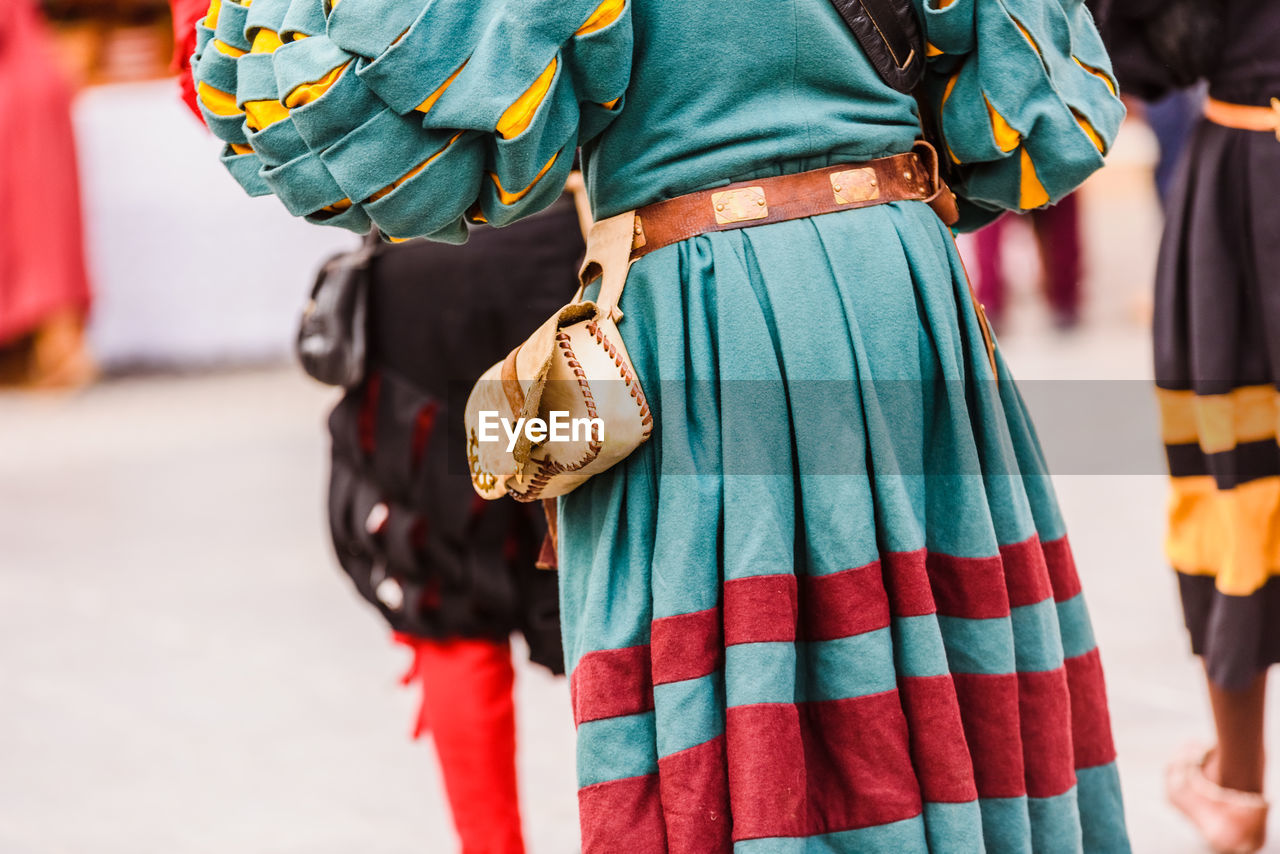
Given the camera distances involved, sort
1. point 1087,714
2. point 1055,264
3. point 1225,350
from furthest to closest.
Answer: point 1055,264, point 1225,350, point 1087,714

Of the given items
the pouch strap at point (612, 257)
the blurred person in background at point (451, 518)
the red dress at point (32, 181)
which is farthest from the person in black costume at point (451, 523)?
the red dress at point (32, 181)

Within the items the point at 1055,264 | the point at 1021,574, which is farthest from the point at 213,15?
the point at 1055,264

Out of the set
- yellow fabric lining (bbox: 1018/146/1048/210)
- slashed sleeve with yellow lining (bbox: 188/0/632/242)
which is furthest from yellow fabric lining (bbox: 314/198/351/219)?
yellow fabric lining (bbox: 1018/146/1048/210)

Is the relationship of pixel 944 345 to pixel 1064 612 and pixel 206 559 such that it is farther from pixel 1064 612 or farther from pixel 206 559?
pixel 206 559

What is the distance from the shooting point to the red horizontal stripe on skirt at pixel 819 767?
1266mm

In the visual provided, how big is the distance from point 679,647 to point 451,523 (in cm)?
74

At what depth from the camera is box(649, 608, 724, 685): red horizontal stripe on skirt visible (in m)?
1.28

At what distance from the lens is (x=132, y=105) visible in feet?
23.8

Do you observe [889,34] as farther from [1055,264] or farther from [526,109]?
[1055,264]

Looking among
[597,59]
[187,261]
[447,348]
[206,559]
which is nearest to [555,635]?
[447,348]

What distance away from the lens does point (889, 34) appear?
53.9 inches

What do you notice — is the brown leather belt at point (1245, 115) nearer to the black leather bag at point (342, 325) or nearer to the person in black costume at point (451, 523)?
the person in black costume at point (451, 523)

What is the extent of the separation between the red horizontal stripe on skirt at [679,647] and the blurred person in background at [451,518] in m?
0.68

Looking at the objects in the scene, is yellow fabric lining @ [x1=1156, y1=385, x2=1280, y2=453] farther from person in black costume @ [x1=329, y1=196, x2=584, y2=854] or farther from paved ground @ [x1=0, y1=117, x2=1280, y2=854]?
person in black costume @ [x1=329, y1=196, x2=584, y2=854]
